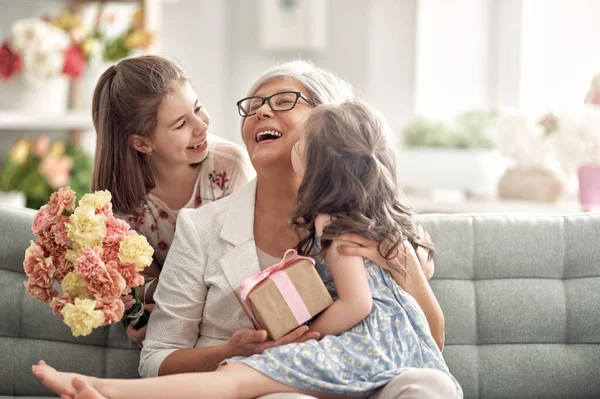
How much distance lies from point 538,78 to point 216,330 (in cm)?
318

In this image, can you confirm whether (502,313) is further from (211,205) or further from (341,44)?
(341,44)

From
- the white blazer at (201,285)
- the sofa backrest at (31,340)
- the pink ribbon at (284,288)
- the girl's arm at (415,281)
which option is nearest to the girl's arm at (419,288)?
the girl's arm at (415,281)

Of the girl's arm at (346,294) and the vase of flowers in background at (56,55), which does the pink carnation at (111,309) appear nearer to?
the girl's arm at (346,294)

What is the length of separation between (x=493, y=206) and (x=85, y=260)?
250cm

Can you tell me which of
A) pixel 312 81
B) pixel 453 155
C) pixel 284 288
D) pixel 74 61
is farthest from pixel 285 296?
pixel 453 155

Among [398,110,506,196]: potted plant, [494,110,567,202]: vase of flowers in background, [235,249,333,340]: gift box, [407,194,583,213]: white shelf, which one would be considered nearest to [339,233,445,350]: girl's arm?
[235,249,333,340]: gift box

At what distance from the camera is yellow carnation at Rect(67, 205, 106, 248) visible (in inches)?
76.3

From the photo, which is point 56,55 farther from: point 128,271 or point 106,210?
point 128,271

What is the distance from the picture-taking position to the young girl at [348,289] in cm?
196

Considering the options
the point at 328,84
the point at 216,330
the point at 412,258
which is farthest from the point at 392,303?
the point at 328,84

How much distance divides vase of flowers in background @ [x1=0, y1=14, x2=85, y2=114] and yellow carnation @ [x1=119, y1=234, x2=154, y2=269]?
78.8 inches

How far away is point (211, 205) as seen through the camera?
7.62 feet

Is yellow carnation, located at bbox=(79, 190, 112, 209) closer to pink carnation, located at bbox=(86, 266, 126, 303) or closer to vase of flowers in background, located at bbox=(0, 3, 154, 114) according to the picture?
pink carnation, located at bbox=(86, 266, 126, 303)

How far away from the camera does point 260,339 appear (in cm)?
200
